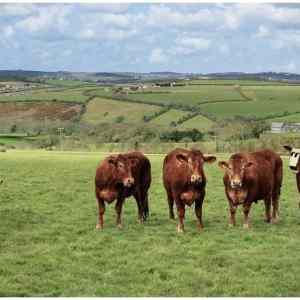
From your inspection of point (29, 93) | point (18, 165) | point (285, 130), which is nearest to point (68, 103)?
point (29, 93)

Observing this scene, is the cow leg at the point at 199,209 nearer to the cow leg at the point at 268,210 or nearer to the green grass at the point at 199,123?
the cow leg at the point at 268,210

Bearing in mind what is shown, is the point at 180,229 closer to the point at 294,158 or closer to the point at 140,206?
the point at 140,206

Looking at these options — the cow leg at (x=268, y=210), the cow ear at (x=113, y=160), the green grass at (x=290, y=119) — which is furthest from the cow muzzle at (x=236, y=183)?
the green grass at (x=290, y=119)

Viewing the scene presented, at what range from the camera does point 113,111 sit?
77.8 meters

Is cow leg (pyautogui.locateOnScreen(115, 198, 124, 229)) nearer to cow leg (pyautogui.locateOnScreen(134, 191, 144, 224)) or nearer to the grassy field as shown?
the grassy field

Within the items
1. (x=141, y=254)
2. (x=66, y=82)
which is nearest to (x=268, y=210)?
(x=141, y=254)

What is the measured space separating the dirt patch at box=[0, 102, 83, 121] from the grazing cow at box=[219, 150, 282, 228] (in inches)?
2542

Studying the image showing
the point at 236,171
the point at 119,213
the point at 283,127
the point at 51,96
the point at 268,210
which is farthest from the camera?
the point at 51,96

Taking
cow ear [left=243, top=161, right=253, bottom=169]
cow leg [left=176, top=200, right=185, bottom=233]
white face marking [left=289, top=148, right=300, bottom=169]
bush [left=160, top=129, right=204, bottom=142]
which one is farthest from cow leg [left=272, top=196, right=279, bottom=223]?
bush [left=160, top=129, right=204, bottom=142]

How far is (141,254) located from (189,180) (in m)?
2.65

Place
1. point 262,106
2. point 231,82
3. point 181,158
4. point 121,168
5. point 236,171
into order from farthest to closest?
point 231,82, point 262,106, point 121,168, point 236,171, point 181,158

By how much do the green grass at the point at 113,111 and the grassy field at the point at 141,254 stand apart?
5550 cm

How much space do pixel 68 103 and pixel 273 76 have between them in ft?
134

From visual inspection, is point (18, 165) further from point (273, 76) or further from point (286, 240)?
point (273, 76)
